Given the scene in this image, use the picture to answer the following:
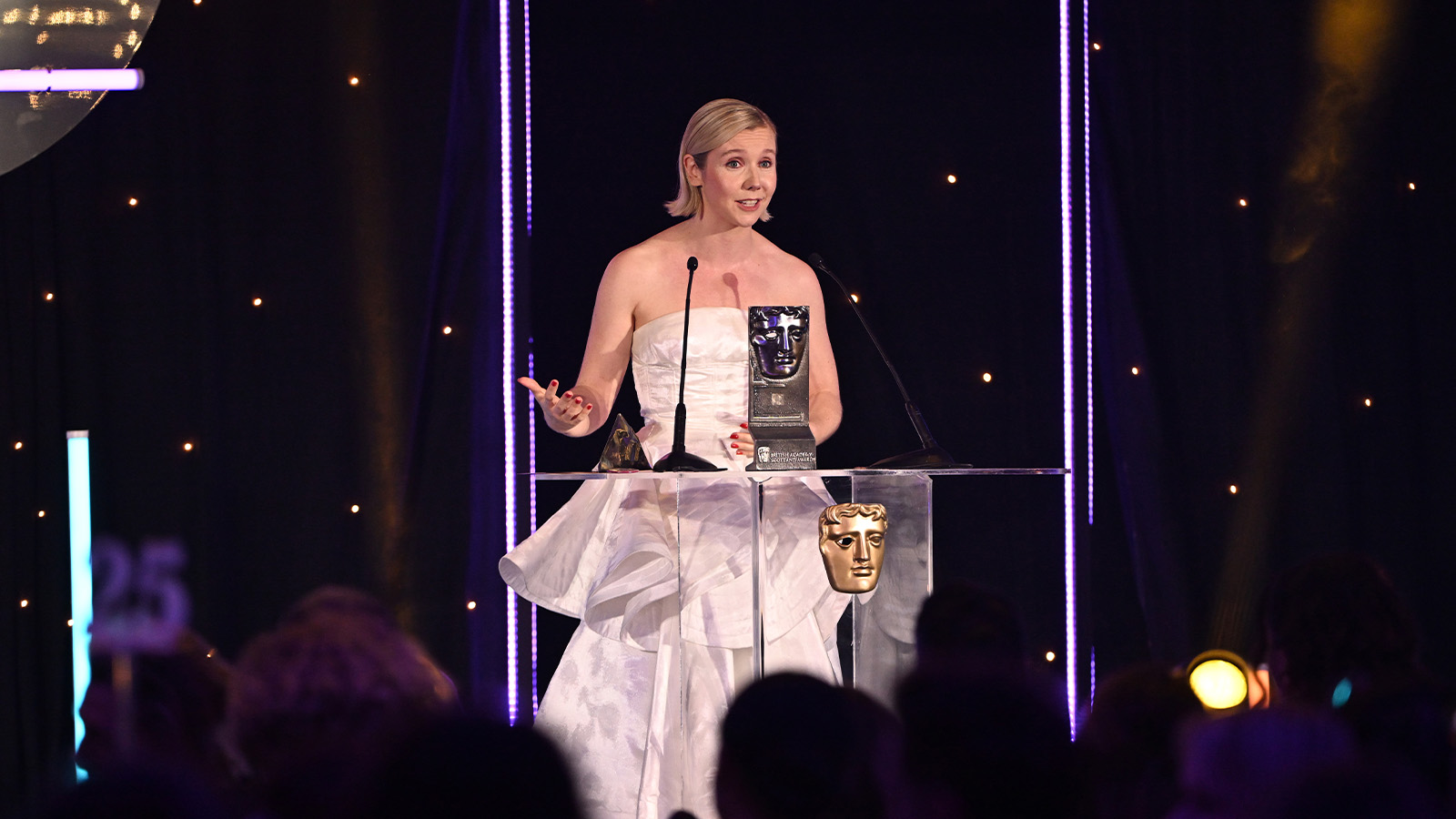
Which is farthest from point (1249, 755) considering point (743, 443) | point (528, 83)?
point (528, 83)

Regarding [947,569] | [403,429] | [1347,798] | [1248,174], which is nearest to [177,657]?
[1347,798]

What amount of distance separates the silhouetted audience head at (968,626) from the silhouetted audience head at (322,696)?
802mm

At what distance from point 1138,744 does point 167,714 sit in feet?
3.86

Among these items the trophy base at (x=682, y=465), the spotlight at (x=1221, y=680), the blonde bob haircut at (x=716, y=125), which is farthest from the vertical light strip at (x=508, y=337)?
the spotlight at (x=1221, y=680)

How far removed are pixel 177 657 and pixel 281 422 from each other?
2.32 meters

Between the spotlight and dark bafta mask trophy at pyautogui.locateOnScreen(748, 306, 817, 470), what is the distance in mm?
1104

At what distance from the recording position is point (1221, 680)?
2217 millimetres

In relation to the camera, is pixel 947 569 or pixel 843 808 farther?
pixel 947 569

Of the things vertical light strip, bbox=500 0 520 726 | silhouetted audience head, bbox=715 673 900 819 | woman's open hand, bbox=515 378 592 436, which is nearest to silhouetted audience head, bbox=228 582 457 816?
silhouetted audience head, bbox=715 673 900 819

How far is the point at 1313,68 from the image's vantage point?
427cm

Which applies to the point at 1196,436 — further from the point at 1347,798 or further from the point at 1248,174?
the point at 1347,798

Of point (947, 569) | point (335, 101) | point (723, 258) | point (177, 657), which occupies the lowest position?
point (947, 569)

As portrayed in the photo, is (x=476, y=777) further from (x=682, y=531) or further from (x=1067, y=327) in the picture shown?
(x=1067, y=327)

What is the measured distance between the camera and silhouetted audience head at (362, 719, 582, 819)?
1114 mm
